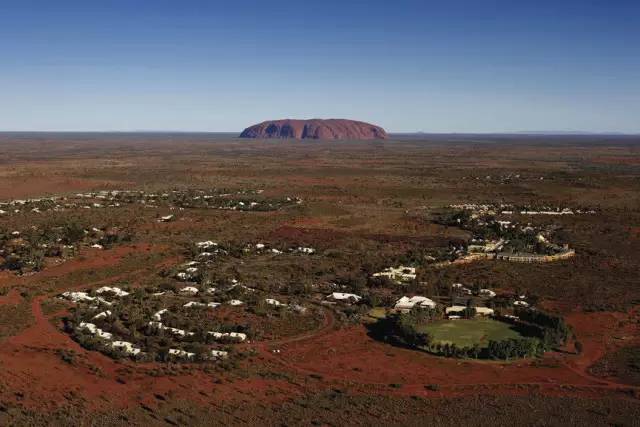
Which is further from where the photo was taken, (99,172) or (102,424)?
(99,172)

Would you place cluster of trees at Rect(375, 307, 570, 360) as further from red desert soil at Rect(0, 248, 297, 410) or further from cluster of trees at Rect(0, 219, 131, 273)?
cluster of trees at Rect(0, 219, 131, 273)

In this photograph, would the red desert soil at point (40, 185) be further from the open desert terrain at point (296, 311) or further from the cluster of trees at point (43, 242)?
the cluster of trees at point (43, 242)

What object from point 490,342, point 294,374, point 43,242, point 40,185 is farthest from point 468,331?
point 40,185

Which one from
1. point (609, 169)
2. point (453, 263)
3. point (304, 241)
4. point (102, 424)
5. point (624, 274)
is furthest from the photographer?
point (609, 169)

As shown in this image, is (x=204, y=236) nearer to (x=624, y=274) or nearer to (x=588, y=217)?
(x=624, y=274)

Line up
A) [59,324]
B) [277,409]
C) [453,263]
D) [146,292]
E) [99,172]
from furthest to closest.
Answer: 1. [99,172]
2. [453,263]
3. [146,292]
4. [59,324]
5. [277,409]

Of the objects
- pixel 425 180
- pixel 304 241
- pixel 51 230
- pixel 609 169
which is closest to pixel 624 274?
pixel 304 241

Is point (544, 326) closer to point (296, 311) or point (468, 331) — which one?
point (468, 331)
